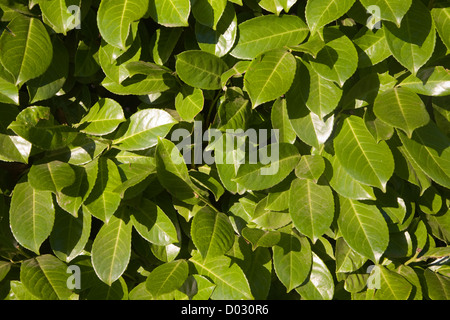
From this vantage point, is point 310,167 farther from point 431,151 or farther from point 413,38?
point 413,38

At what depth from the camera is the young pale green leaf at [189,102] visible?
5.00 feet

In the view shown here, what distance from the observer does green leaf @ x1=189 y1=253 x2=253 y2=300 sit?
1.58 metres

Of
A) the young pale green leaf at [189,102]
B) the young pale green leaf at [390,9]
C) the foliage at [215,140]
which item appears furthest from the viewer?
the young pale green leaf at [189,102]

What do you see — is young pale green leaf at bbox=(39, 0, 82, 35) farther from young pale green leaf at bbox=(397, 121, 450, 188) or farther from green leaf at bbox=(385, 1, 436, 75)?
young pale green leaf at bbox=(397, 121, 450, 188)

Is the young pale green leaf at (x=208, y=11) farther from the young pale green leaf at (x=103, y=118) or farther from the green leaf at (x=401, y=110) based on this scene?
the green leaf at (x=401, y=110)

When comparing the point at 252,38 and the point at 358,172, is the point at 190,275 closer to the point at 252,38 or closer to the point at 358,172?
the point at 358,172

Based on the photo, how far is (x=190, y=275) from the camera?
166cm

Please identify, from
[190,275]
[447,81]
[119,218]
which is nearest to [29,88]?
[119,218]

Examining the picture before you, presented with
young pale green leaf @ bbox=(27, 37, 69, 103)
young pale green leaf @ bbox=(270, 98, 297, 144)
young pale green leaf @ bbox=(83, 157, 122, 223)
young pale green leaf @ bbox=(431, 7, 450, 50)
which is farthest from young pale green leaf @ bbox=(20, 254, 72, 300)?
young pale green leaf @ bbox=(431, 7, 450, 50)

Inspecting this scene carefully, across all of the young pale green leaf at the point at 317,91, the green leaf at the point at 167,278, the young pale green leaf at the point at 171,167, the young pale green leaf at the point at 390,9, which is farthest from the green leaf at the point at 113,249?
the young pale green leaf at the point at 390,9

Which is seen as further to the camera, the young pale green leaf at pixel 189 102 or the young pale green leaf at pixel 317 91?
the young pale green leaf at pixel 189 102

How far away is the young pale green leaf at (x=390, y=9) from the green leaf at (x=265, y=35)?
0.25 m
